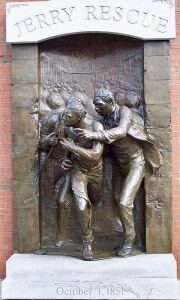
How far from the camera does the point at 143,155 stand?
5023 mm

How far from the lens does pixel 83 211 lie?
4621mm

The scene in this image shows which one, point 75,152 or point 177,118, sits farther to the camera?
point 177,118

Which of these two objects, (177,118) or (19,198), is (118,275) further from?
(177,118)

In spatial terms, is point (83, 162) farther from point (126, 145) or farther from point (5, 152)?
point (5, 152)

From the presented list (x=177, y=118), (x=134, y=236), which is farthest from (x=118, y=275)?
(x=177, y=118)

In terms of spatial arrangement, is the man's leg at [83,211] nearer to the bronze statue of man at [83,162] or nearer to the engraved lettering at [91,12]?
the bronze statue of man at [83,162]

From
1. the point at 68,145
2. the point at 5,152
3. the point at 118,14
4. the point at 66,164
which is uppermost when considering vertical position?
the point at 118,14

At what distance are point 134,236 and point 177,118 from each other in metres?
1.56

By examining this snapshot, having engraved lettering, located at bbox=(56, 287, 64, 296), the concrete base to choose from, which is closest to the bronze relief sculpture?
the concrete base

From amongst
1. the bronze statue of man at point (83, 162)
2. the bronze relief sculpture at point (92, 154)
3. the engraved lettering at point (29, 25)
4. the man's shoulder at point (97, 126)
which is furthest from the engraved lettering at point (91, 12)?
the man's shoulder at point (97, 126)

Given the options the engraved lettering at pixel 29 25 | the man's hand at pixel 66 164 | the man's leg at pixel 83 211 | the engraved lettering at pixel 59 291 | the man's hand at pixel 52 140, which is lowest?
the engraved lettering at pixel 59 291

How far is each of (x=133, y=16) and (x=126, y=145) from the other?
61.8 inches

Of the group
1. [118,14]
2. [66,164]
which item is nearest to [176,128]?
[66,164]

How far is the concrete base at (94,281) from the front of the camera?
4484 millimetres
